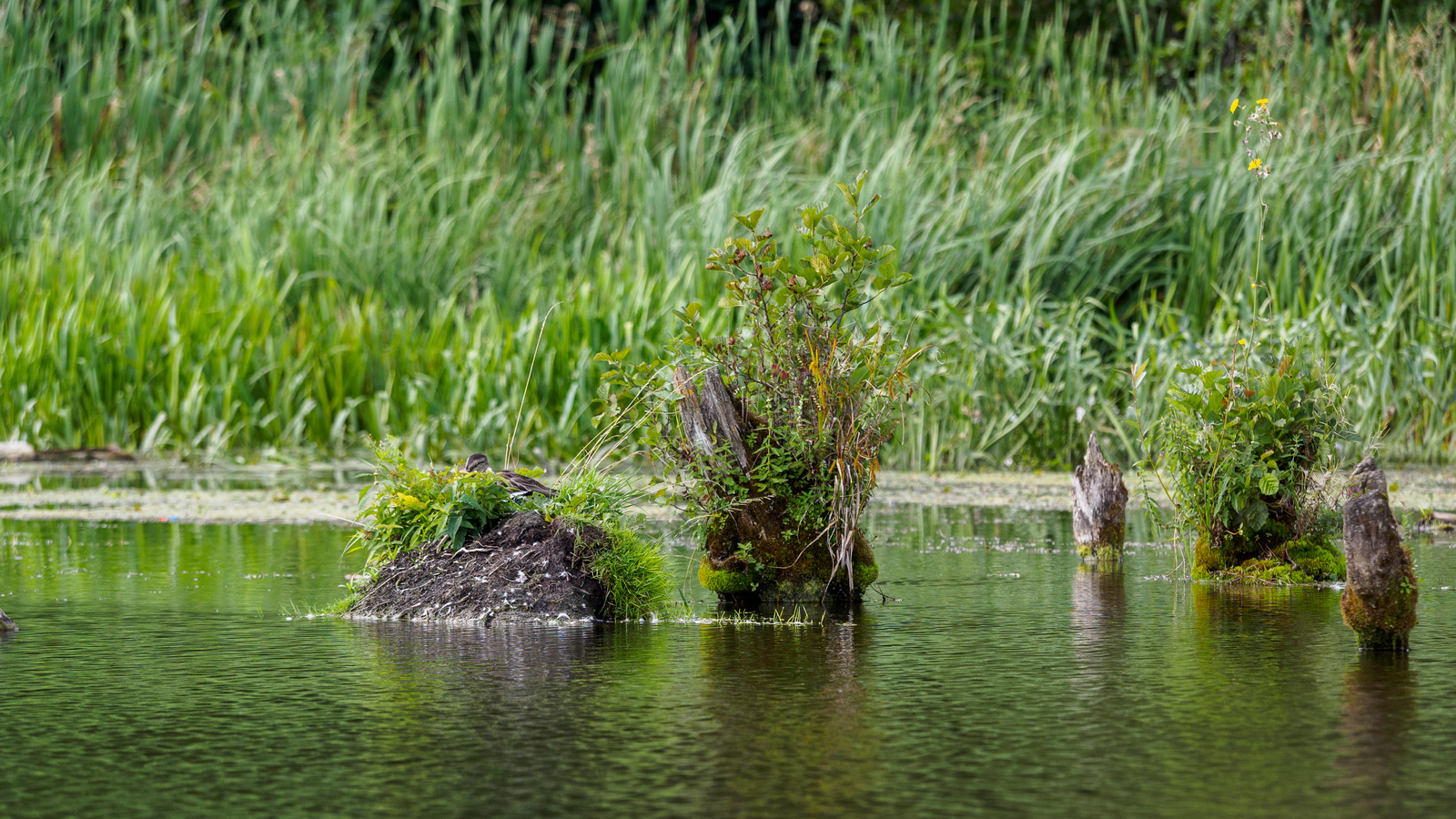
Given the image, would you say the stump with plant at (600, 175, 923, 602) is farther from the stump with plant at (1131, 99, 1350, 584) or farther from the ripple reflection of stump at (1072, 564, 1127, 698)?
the stump with plant at (1131, 99, 1350, 584)

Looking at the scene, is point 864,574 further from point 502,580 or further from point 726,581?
point 502,580

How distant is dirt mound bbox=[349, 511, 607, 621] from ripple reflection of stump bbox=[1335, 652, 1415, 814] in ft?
7.88

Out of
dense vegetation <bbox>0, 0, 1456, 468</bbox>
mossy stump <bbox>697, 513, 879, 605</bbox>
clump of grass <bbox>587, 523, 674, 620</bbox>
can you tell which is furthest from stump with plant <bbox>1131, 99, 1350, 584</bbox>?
dense vegetation <bbox>0, 0, 1456, 468</bbox>

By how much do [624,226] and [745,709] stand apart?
10391mm

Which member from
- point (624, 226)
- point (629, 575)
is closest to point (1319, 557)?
point (629, 575)

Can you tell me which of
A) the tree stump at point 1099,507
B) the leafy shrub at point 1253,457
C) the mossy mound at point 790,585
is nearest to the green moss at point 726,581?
the mossy mound at point 790,585

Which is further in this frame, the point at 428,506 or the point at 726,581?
the point at 726,581

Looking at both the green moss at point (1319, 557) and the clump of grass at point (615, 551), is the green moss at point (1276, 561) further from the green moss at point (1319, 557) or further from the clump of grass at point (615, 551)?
the clump of grass at point (615, 551)

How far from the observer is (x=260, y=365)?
41.5ft

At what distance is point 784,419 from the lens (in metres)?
6.29

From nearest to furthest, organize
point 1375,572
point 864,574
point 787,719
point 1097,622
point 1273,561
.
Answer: point 787,719
point 1375,572
point 1097,622
point 864,574
point 1273,561

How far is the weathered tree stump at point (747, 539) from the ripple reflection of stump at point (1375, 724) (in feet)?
6.20

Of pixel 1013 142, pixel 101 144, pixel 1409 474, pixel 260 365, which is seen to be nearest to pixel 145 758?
pixel 1409 474

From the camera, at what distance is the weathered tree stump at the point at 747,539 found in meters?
6.18
